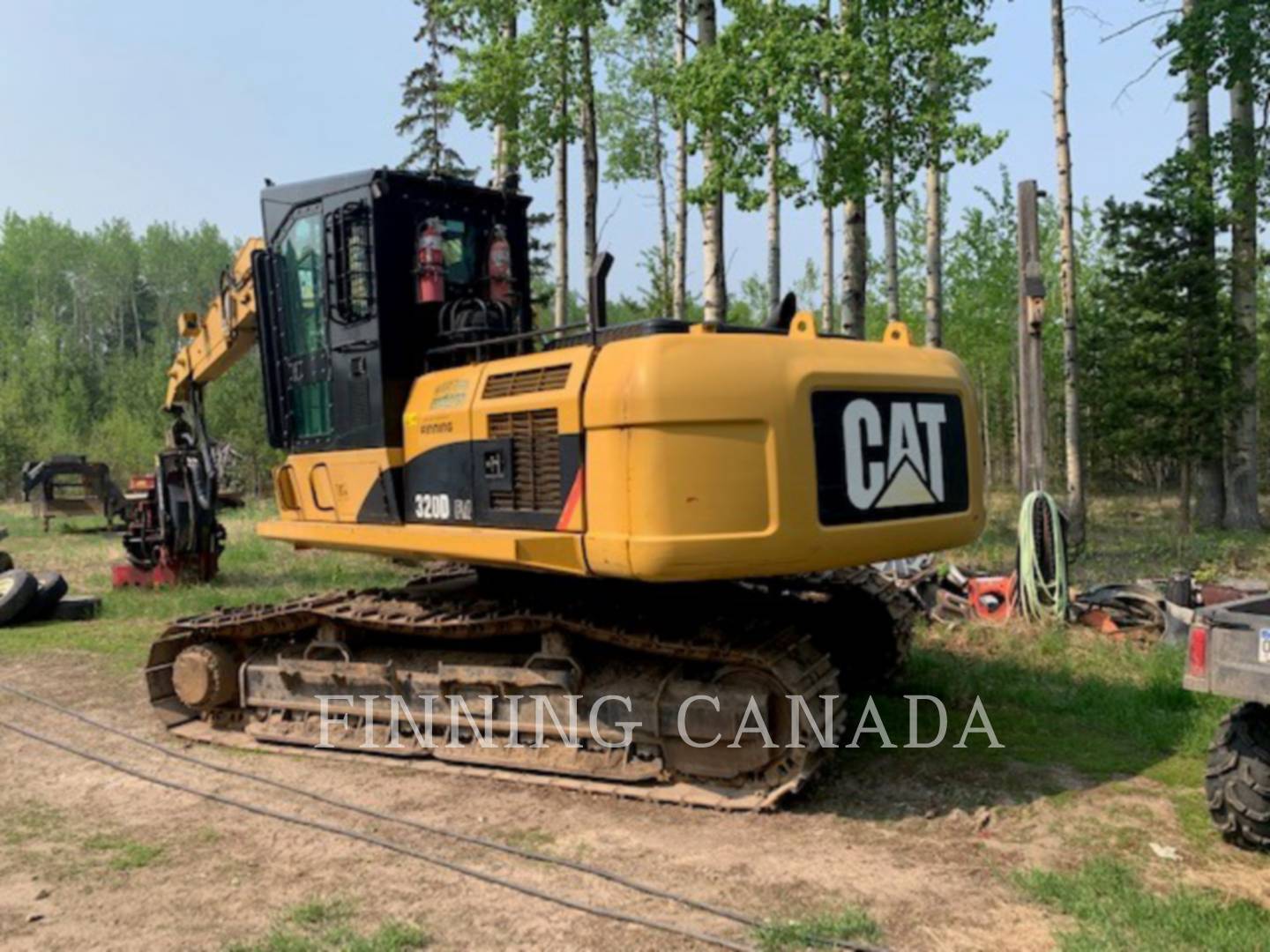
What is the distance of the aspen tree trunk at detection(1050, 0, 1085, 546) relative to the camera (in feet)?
49.7

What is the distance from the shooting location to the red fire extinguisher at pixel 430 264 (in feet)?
20.1

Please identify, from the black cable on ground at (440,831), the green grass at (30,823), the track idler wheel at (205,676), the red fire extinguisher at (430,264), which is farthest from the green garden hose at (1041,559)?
the green grass at (30,823)

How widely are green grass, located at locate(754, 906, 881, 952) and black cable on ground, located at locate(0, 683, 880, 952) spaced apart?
0.10 feet

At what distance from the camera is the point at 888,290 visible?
20.5 meters

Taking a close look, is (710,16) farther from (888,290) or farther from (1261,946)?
(1261,946)

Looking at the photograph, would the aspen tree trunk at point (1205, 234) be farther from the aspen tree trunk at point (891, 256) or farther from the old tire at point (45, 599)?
the old tire at point (45, 599)

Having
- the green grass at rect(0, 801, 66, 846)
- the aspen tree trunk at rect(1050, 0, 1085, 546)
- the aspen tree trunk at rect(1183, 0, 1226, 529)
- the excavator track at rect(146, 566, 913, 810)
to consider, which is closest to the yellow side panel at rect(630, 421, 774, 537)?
the excavator track at rect(146, 566, 913, 810)

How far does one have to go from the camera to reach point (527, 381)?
548 cm

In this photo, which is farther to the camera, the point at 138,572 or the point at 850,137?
the point at 138,572

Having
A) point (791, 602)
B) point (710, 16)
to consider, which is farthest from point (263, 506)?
point (791, 602)

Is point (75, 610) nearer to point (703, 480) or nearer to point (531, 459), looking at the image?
point (531, 459)

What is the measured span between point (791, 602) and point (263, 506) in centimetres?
2562

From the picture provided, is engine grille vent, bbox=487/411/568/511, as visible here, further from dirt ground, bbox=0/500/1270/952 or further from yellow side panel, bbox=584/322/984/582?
dirt ground, bbox=0/500/1270/952

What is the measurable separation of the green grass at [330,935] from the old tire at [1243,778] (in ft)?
11.3
